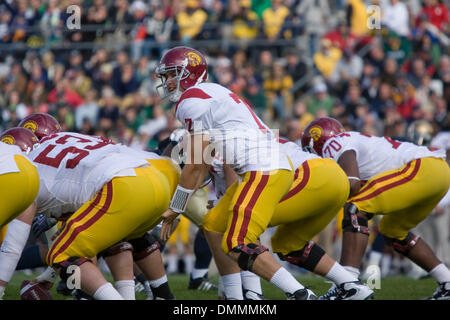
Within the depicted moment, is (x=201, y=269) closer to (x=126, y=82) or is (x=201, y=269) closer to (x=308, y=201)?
(x=308, y=201)

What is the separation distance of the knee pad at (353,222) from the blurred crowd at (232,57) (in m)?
6.16

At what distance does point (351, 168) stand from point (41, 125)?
94.5 inches

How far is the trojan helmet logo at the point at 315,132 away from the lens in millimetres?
6366

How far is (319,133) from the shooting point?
20.9 feet

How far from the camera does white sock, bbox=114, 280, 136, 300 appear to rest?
497 cm

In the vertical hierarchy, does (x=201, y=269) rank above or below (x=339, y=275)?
below

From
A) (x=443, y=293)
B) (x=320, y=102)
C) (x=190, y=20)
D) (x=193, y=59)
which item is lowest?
(x=443, y=293)

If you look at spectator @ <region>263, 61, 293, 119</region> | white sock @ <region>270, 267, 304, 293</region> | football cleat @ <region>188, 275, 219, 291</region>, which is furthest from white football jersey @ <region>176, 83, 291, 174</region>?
spectator @ <region>263, 61, 293, 119</region>

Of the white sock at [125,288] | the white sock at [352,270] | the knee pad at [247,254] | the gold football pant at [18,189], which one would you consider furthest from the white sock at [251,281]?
the gold football pant at [18,189]

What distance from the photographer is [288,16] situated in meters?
13.9

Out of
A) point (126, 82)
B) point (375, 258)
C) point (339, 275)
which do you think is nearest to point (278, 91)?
point (126, 82)

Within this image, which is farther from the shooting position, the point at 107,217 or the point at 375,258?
the point at 375,258

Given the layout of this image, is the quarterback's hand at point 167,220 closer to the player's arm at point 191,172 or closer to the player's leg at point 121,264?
the player's arm at point 191,172

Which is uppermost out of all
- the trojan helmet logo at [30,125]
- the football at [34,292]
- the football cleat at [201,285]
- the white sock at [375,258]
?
the trojan helmet logo at [30,125]
